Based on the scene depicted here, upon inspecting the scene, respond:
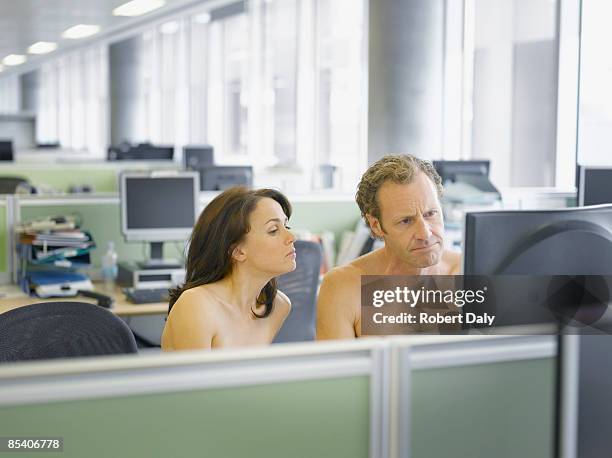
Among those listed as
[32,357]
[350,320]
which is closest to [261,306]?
[350,320]

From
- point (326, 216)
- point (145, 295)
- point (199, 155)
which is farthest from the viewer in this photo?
point (199, 155)

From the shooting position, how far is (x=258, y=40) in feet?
35.4

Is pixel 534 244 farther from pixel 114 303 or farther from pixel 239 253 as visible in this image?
pixel 114 303

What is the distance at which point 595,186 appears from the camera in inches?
108

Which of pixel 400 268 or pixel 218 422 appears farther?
pixel 400 268

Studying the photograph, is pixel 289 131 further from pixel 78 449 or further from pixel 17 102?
pixel 17 102

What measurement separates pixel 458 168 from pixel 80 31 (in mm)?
7001

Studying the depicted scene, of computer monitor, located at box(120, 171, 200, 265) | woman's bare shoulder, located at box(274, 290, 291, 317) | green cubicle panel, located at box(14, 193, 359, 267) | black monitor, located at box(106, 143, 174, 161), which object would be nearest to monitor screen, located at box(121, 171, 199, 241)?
computer monitor, located at box(120, 171, 200, 265)

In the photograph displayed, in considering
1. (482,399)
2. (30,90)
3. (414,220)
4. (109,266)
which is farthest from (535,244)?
(30,90)

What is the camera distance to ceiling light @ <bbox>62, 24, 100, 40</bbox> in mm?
10030

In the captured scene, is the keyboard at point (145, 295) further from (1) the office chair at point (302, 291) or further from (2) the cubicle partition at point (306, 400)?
(2) the cubicle partition at point (306, 400)

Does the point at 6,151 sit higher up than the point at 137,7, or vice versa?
the point at 137,7

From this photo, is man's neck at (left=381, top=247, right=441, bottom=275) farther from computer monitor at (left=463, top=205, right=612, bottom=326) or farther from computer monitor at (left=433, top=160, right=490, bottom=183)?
computer monitor at (left=433, top=160, right=490, bottom=183)

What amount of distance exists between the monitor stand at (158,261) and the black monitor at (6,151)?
574 centimetres
